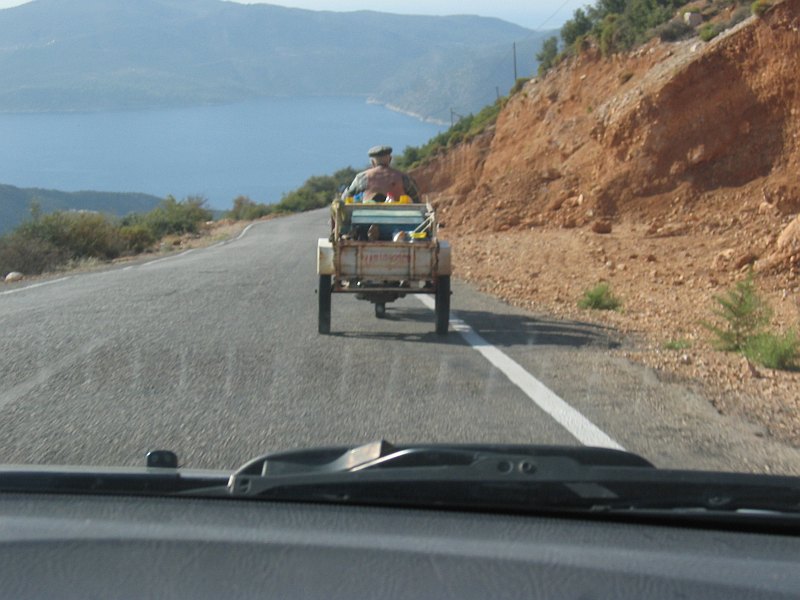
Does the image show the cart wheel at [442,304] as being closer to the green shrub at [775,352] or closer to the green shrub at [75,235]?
the green shrub at [775,352]

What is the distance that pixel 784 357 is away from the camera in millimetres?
9445

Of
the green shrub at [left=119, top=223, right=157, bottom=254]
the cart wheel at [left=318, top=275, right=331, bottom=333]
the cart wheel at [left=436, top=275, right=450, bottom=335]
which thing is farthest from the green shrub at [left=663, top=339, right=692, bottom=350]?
the green shrub at [left=119, top=223, right=157, bottom=254]

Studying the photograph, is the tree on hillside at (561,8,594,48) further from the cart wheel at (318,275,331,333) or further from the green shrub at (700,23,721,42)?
the cart wheel at (318,275,331,333)

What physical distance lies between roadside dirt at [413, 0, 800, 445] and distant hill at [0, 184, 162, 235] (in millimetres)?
29713

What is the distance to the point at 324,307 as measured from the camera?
1098 centimetres

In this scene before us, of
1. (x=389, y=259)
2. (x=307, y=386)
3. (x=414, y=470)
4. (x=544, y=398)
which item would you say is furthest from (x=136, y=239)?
(x=414, y=470)

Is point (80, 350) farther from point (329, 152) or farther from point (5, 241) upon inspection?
point (329, 152)

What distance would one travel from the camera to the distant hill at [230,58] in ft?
373

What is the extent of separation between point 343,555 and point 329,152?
88.5 meters

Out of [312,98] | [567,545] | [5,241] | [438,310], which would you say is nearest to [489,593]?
[567,545]

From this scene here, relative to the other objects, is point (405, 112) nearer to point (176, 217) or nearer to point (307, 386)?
point (176, 217)

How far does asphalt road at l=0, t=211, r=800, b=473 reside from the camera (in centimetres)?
658

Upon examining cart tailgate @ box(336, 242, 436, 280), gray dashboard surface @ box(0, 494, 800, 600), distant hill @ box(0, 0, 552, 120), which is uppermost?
distant hill @ box(0, 0, 552, 120)

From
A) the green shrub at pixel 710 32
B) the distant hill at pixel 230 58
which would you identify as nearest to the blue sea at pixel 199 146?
the distant hill at pixel 230 58
